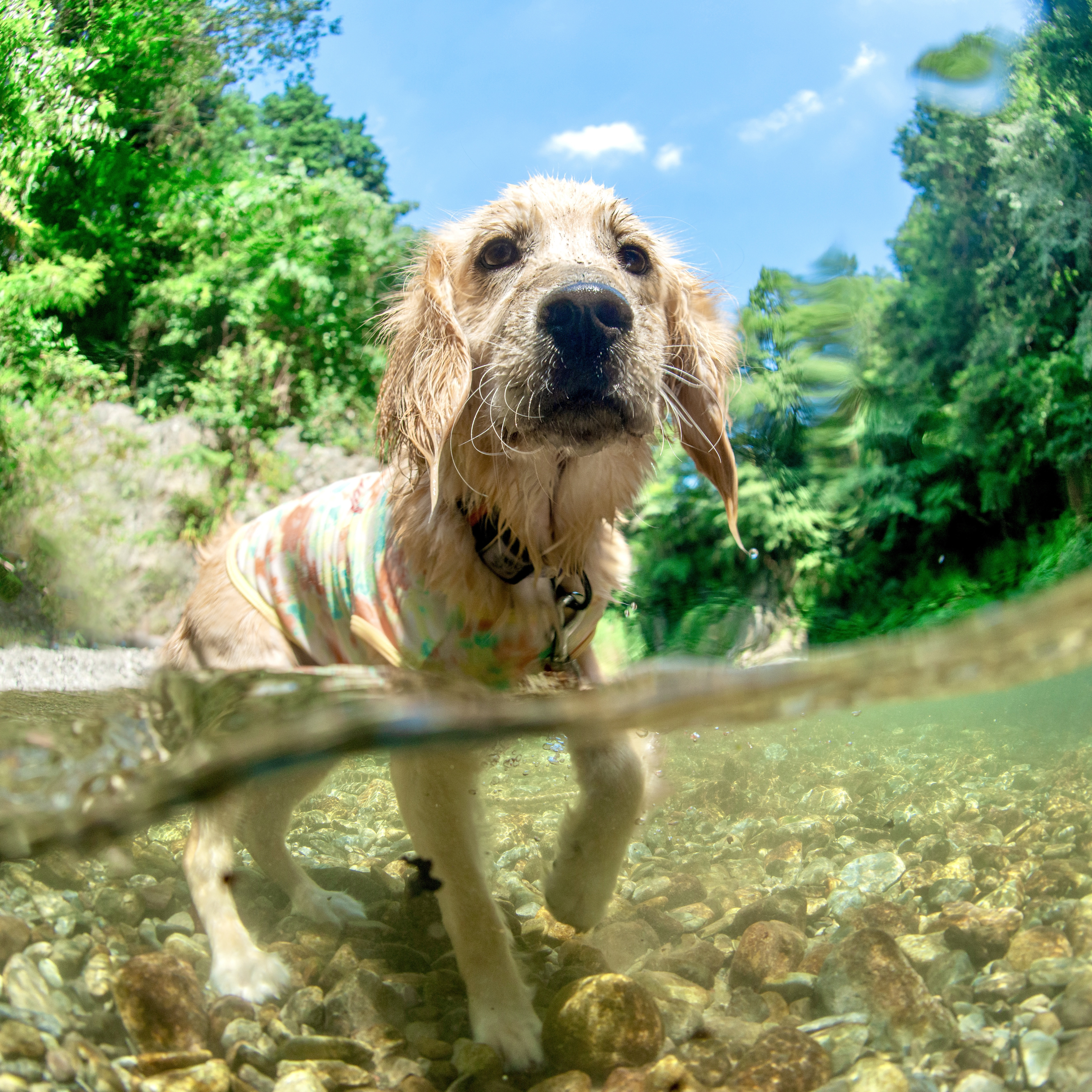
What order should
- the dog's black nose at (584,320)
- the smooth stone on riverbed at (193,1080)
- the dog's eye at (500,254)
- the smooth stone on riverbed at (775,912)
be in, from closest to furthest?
the smooth stone on riverbed at (193,1080) → the smooth stone on riverbed at (775,912) → the dog's black nose at (584,320) → the dog's eye at (500,254)

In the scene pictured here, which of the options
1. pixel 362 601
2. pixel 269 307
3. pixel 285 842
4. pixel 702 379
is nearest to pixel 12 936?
pixel 285 842

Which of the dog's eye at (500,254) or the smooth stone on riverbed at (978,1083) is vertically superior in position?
the dog's eye at (500,254)

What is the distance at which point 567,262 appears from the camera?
1.70m

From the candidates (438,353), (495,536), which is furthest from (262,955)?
(438,353)

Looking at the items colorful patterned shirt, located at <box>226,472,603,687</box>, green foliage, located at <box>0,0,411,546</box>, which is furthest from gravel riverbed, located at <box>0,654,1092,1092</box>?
green foliage, located at <box>0,0,411,546</box>

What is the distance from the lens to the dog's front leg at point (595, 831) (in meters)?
1.28

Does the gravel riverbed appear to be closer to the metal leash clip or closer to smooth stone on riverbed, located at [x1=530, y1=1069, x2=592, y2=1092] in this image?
smooth stone on riverbed, located at [x1=530, y1=1069, x2=592, y2=1092]

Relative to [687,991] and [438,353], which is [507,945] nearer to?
[687,991]

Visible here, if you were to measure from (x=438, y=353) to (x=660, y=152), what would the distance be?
7.26ft

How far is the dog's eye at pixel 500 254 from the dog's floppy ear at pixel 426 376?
0.09 metres

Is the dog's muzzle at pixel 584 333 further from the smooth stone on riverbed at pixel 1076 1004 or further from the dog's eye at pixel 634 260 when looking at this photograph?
the smooth stone on riverbed at pixel 1076 1004

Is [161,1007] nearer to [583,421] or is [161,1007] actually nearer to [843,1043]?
[843,1043]

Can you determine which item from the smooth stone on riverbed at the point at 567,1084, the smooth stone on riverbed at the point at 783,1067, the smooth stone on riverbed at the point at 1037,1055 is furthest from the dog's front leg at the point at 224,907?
the smooth stone on riverbed at the point at 1037,1055

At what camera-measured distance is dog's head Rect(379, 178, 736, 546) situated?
153 centimetres
